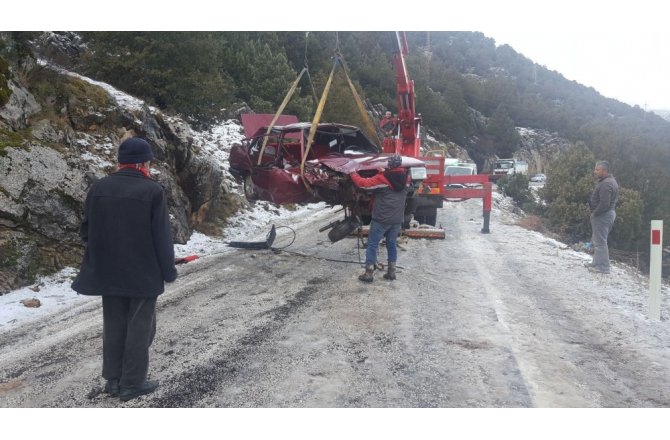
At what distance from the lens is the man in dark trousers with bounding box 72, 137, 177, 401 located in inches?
118

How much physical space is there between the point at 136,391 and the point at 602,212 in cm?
704

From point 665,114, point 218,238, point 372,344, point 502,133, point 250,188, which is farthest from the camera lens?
point 502,133

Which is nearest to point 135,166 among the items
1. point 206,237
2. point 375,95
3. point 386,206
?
point 386,206

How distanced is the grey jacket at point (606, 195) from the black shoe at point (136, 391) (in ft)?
22.6

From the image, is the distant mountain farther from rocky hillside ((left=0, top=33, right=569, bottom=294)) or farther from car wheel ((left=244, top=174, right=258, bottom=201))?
rocky hillside ((left=0, top=33, right=569, bottom=294))

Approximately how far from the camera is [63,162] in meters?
6.37

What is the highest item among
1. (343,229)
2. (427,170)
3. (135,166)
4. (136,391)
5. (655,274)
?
(427,170)

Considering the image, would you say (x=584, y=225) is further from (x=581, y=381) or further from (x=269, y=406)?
(x=269, y=406)

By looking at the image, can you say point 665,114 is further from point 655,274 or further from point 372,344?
point 372,344

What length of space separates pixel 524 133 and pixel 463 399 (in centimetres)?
5942

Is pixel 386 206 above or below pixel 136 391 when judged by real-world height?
above

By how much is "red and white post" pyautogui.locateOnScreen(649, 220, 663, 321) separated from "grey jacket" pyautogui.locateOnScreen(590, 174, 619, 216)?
2197 mm

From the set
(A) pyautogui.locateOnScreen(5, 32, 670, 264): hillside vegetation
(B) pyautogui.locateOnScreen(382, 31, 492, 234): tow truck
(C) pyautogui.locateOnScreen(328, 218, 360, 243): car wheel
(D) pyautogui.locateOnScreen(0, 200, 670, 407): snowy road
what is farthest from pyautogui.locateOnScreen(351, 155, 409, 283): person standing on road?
(A) pyautogui.locateOnScreen(5, 32, 670, 264): hillside vegetation

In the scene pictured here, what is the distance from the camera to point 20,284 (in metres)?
5.30
